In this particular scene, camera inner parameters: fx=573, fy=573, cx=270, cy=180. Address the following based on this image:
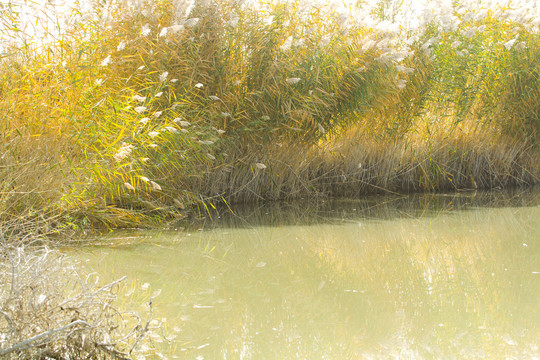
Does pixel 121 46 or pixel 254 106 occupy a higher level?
pixel 121 46

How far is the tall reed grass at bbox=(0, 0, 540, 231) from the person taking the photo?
11.8 feet

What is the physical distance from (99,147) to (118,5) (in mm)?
1243

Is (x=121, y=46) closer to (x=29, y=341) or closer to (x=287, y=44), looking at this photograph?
(x=287, y=44)

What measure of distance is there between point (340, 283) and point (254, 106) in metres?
2.29

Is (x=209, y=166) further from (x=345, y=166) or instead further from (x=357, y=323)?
(x=357, y=323)

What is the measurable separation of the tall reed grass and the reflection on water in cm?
51

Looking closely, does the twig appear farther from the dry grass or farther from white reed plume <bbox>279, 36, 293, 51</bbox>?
white reed plume <bbox>279, 36, 293, 51</bbox>

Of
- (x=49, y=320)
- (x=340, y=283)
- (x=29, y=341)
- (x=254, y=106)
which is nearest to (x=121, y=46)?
(x=254, y=106)

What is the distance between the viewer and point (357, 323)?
2242 mm

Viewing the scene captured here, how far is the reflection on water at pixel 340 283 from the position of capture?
6.72 ft

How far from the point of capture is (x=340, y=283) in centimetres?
279

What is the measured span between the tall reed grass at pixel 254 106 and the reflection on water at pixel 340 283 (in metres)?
0.51

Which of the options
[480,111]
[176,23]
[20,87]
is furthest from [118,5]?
[480,111]

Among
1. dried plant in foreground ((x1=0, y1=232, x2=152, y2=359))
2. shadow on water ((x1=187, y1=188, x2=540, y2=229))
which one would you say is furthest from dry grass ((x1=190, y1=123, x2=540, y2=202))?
dried plant in foreground ((x1=0, y1=232, x2=152, y2=359))
